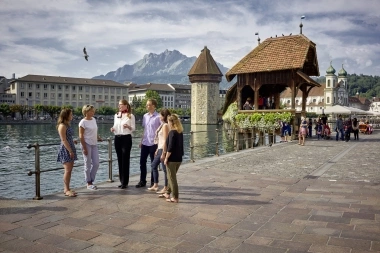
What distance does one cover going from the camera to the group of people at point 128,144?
6.33 metres

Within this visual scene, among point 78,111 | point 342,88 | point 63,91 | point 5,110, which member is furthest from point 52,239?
point 342,88

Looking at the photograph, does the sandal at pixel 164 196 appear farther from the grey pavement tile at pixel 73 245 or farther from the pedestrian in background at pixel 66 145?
the grey pavement tile at pixel 73 245

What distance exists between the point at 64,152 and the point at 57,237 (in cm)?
254

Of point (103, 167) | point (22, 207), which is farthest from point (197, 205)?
point (103, 167)

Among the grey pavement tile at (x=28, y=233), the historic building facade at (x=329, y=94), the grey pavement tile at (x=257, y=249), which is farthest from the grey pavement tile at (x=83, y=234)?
the historic building facade at (x=329, y=94)

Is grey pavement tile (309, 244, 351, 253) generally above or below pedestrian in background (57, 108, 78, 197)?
below

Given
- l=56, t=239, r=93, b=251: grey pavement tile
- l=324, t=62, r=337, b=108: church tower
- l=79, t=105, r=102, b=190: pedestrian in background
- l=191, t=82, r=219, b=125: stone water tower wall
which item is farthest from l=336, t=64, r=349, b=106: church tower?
l=56, t=239, r=93, b=251: grey pavement tile

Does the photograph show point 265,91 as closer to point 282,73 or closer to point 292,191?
point 282,73

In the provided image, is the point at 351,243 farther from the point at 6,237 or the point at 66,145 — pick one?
the point at 66,145

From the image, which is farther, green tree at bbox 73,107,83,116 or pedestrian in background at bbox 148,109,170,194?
green tree at bbox 73,107,83,116

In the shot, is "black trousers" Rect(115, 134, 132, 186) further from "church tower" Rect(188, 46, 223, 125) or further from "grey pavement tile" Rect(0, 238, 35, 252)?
"church tower" Rect(188, 46, 223, 125)

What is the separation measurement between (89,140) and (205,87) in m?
74.8

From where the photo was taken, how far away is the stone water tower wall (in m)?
81.4

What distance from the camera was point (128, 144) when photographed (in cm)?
747
